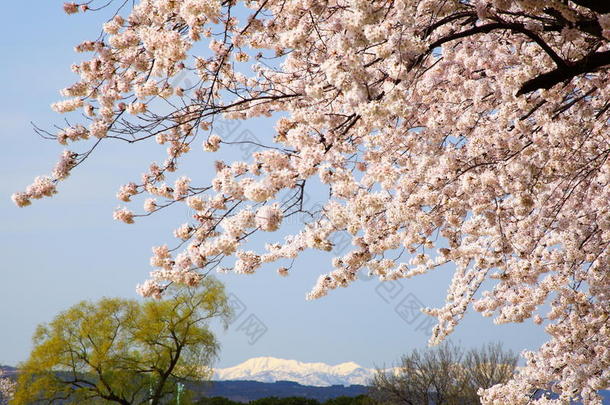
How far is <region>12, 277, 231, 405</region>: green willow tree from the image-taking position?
30766 mm

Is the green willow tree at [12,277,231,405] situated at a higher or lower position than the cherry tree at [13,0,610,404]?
higher

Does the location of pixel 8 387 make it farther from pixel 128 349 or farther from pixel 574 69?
pixel 574 69

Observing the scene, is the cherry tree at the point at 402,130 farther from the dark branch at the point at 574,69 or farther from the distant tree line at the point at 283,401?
the distant tree line at the point at 283,401

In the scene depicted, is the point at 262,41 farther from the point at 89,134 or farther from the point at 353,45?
the point at 353,45

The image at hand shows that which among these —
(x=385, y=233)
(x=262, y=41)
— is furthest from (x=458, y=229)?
(x=262, y=41)

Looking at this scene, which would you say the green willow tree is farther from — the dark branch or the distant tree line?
the dark branch

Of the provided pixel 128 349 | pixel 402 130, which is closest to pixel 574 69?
pixel 402 130

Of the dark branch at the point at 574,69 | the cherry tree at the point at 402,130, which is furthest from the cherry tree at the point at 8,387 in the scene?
the dark branch at the point at 574,69

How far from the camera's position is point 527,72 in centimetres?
584

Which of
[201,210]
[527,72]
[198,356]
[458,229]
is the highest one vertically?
[198,356]

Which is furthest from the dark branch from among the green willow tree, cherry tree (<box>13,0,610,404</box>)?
the green willow tree

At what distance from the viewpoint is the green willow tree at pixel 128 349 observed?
30.8 metres

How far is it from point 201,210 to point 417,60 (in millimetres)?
2299

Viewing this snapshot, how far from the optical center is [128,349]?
31859mm
